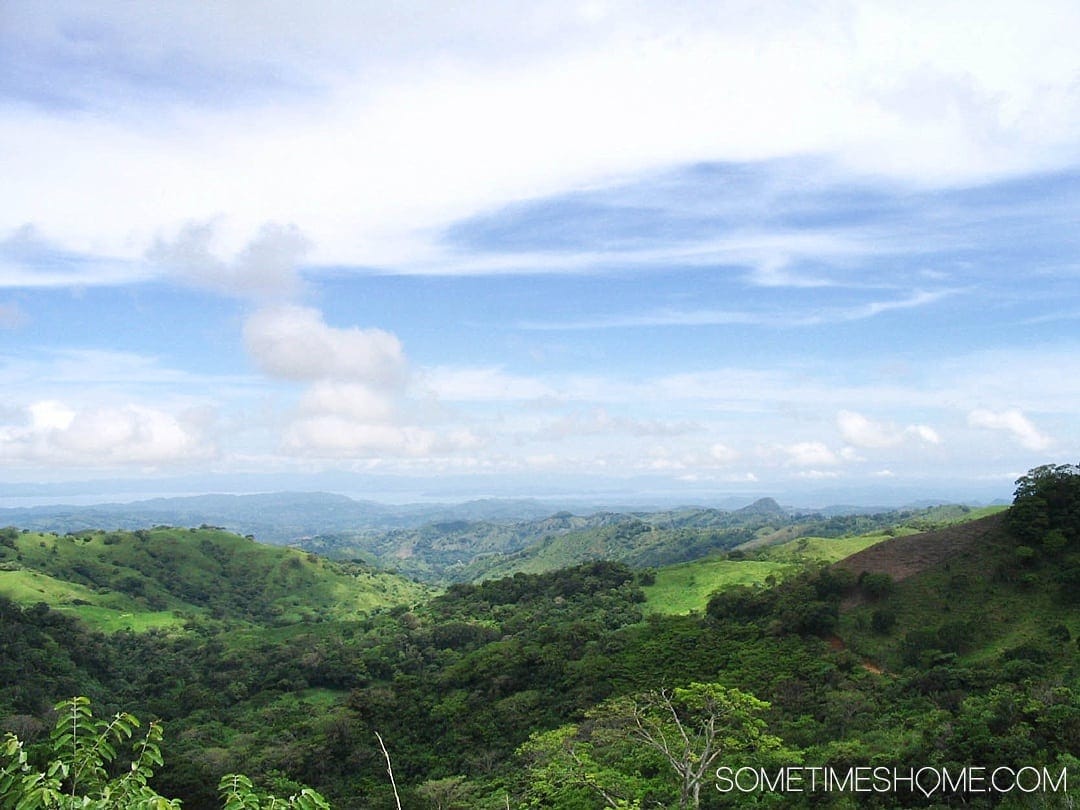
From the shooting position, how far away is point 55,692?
9425cm

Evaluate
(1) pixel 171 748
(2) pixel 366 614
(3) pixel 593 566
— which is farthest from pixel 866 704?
(2) pixel 366 614

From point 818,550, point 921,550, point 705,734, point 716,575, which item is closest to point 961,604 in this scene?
point 921,550

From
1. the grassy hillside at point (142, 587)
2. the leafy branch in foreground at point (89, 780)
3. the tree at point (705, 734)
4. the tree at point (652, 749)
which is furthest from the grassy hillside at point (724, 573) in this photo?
the grassy hillside at point (142, 587)

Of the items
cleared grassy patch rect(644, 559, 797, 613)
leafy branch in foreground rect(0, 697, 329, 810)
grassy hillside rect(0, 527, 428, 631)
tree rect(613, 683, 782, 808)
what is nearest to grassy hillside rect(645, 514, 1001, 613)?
cleared grassy patch rect(644, 559, 797, 613)

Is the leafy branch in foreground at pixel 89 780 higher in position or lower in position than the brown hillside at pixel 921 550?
higher

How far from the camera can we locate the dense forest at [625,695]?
26.4 m

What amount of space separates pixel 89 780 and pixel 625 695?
4620cm

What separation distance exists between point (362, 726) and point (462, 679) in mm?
13258

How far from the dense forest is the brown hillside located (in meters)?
0.32

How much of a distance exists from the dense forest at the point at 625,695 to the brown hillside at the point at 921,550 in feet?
A: 1.04

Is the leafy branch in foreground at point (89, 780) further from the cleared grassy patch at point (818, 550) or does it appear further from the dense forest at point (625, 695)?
the cleared grassy patch at point (818, 550)

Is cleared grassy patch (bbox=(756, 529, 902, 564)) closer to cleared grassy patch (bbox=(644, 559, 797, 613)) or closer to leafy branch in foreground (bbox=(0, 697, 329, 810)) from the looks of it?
cleared grassy patch (bbox=(644, 559, 797, 613))

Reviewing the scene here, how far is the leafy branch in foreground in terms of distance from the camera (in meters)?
7.60

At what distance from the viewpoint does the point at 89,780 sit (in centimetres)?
890
